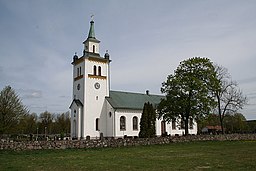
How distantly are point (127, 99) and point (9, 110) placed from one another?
2037 cm

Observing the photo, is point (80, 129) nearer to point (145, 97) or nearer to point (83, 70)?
point (83, 70)

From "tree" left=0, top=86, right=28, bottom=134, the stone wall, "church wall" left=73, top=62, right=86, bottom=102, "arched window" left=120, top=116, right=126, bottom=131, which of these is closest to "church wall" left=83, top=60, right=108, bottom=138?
"church wall" left=73, top=62, right=86, bottom=102

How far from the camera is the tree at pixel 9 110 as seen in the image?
1464 inches

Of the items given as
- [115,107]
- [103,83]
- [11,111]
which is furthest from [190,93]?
[11,111]

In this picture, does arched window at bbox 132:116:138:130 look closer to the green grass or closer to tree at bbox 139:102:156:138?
tree at bbox 139:102:156:138

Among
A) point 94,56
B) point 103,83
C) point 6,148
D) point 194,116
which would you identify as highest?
point 94,56

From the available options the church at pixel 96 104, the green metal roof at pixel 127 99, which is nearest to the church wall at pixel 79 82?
the church at pixel 96 104

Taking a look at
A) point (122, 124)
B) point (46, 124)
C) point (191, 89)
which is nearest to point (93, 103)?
point (122, 124)

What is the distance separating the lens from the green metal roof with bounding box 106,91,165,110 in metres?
45.7

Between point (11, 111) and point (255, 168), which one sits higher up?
point (11, 111)

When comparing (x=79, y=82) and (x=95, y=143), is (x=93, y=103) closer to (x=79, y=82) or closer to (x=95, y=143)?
(x=79, y=82)

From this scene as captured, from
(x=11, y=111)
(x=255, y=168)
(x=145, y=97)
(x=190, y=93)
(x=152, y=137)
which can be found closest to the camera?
(x=255, y=168)

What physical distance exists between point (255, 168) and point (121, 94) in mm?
38904

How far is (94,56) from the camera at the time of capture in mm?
46156
